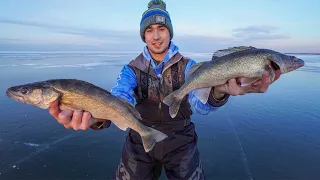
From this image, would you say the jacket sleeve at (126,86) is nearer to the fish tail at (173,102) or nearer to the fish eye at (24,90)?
the fish tail at (173,102)

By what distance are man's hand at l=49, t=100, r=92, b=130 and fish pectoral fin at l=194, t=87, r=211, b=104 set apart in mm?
1576

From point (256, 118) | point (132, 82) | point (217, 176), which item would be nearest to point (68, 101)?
point (132, 82)

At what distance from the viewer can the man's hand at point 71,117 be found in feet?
9.46

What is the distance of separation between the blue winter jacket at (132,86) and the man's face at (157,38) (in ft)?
0.40

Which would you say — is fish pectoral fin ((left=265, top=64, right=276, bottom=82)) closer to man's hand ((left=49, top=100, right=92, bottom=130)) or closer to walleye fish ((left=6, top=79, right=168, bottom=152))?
walleye fish ((left=6, top=79, right=168, bottom=152))

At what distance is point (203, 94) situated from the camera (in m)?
3.61

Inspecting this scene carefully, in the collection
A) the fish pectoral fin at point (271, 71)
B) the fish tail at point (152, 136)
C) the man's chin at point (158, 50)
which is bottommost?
the fish tail at point (152, 136)

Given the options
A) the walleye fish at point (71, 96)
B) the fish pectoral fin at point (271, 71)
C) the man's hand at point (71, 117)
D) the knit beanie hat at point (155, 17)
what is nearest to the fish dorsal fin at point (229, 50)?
the fish pectoral fin at point (271, 71)

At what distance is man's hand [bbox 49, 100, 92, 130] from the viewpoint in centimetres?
288

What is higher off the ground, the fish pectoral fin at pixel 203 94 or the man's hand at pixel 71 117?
the fish pectoral fin at pixel 203 94

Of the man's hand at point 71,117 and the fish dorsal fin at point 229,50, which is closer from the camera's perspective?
the man's hand at point 71,117

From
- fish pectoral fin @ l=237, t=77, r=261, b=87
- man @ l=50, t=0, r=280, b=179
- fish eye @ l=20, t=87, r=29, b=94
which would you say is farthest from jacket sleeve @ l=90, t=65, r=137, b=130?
fish pectoral fin @ l=237, t=77, r=261, b=87

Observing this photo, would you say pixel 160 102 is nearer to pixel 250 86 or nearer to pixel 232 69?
pixel 232 69

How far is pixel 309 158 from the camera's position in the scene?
525 centimetres
